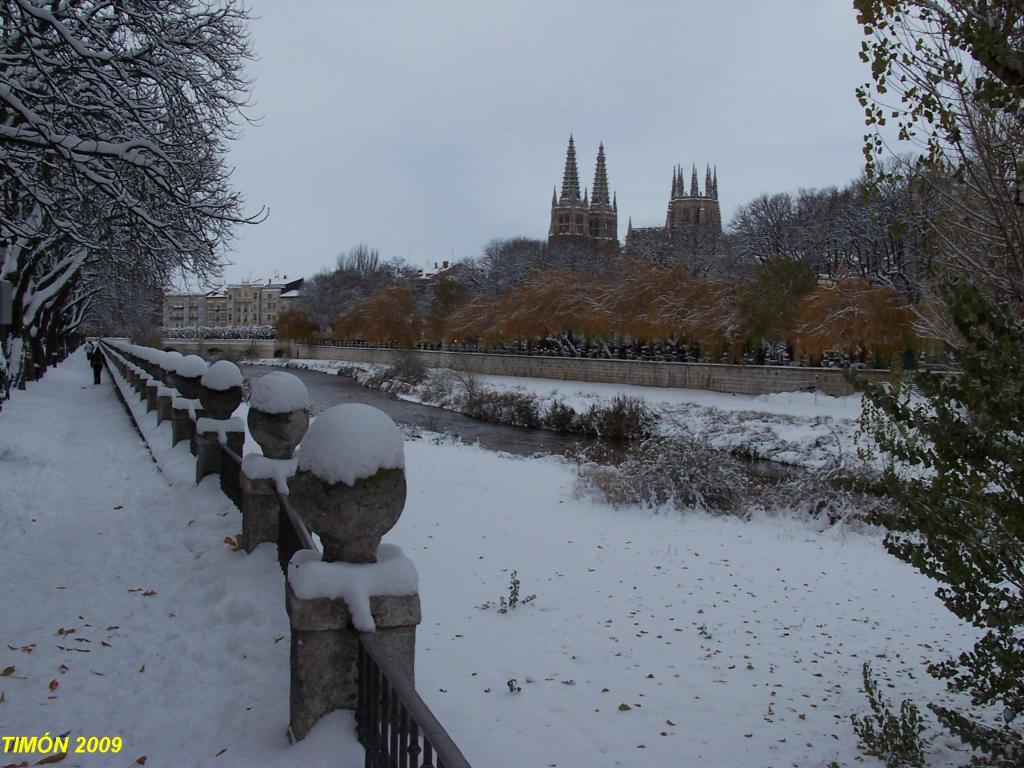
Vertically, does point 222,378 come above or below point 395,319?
below

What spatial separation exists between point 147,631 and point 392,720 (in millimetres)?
3117

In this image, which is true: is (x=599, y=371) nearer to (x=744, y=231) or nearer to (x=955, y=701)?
(x=744, y=231)

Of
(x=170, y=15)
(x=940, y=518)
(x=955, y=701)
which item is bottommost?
(x=955, y=701)

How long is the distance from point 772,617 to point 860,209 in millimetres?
46729

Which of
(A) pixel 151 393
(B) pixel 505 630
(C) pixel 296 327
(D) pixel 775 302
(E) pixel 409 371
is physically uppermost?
(D) pixel 775 302

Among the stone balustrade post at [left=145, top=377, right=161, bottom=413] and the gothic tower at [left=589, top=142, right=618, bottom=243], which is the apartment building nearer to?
the gothic tower at [left=589, top=142, right=618, bottom=243]

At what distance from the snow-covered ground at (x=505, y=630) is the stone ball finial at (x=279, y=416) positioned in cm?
95

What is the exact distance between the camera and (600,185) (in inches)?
5212

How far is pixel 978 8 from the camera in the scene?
4895 millimetres

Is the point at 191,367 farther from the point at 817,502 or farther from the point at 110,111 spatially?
the point at 817,502

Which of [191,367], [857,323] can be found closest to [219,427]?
[191,367]

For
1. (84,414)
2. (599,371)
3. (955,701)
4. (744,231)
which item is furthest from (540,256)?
(955,701)

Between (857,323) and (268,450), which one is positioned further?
(857,323)

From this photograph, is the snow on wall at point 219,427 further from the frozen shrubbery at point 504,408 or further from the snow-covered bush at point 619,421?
the frozen shrubbery at point 504,408
